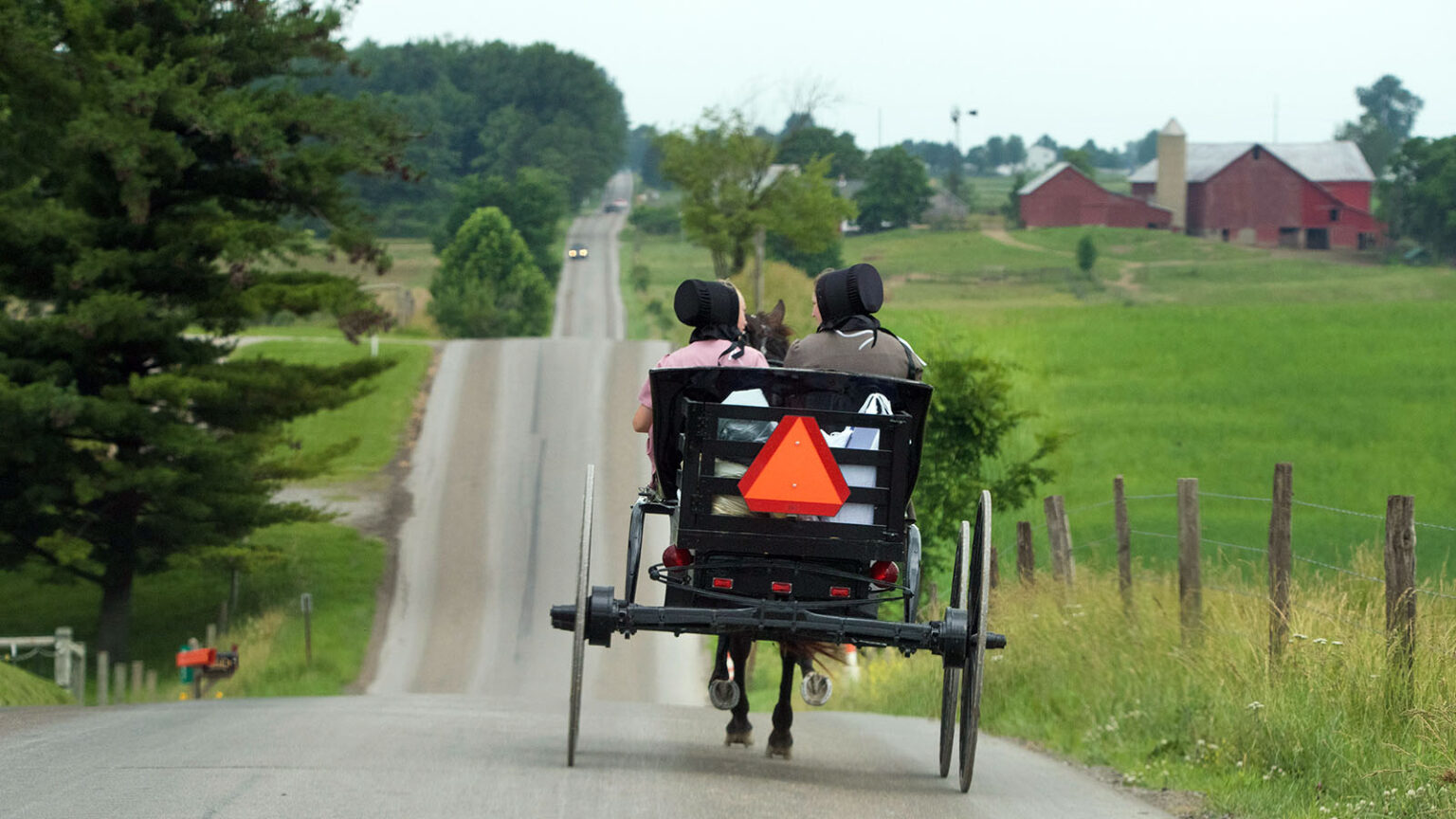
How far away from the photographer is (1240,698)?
906 cm

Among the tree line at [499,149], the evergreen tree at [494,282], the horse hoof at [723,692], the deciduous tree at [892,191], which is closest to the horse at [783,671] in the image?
the horse hoof at [723,692]

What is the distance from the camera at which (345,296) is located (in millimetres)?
27344

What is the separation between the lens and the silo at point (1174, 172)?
116 m

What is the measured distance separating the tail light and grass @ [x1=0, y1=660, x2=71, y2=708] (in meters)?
8.53

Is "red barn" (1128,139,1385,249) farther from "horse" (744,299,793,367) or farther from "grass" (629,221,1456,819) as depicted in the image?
"horse" (744,299,793,367)

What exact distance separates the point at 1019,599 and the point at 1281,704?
5.89m

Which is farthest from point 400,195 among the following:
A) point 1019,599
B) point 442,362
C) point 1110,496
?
point 1019,599

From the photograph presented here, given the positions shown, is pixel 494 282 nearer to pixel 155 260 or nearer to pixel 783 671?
pixel 155 260

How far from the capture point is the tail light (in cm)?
747

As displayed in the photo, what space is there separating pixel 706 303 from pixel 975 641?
6.79 feet

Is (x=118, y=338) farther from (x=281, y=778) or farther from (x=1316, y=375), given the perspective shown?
(x=1316, y=375)

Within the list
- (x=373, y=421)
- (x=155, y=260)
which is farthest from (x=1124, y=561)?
(x=373, y=421)

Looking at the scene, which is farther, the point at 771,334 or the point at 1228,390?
the point at 1228,390

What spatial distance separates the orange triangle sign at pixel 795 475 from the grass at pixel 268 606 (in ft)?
63.0
